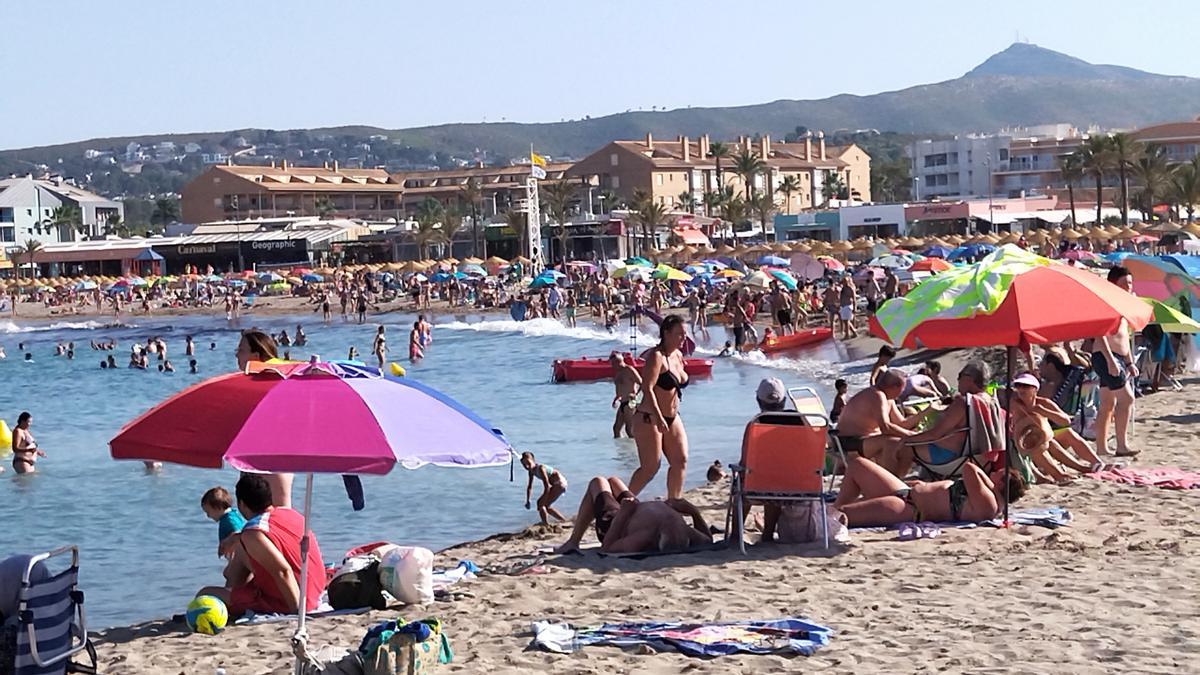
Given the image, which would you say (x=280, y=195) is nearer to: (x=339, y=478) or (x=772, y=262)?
(x=772, y=262)

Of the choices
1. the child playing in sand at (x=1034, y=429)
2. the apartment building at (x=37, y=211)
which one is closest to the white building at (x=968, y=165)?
the apartment building at (x=37, y=211)

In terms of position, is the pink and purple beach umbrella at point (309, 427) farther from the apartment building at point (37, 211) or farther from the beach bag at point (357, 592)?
the apartment building at point (37, 211)

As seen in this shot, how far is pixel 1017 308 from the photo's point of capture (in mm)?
8156

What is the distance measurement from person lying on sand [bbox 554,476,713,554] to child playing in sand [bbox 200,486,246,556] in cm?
211

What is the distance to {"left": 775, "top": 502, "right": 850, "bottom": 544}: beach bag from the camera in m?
8.53

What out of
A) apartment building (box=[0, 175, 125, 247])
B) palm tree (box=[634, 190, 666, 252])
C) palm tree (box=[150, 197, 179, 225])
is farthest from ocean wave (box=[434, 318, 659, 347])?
palm tree (box=[150, 197, 179, 225])

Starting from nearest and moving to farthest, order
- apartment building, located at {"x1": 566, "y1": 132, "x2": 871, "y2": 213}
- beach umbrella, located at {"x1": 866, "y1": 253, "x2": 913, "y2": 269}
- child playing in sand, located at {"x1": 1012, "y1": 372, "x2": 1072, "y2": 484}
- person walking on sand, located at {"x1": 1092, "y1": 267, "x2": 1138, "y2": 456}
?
child playing in sand, located at {"x1": 1012, "y1": 372, "x2": 1072, "y2": 484}
person walking on sand, located at {"x1": 1092, "y1": 267, "x2": 1138, "y2": 456}
beach umbrella, located at {"x1": 866, "y1": 253, "x2": 913, "y2": 269}
apartment building, located at {"x1": 566, "y1": 132, "x2": 871, "y2": 213}

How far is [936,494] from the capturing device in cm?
907

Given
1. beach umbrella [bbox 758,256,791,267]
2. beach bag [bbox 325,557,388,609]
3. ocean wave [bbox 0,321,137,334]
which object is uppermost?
beach bag [bbox 325,557,388,609]

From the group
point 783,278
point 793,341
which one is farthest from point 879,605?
point 783,278

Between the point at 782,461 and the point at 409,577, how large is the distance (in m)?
2.16

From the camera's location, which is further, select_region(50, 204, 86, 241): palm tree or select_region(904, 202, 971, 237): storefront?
select_region(50, 204, 86, 241): palm tree

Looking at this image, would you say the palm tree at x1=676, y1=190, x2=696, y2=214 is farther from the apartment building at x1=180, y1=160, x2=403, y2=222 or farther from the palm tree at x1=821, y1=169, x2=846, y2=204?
the apartment building at x1=180, y1=160, x2=403, y2=222

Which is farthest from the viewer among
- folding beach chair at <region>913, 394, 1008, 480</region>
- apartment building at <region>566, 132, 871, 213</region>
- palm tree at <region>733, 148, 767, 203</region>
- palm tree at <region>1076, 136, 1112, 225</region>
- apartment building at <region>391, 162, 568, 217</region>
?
apartment building at <region>391, 162, 568, 217</region>
